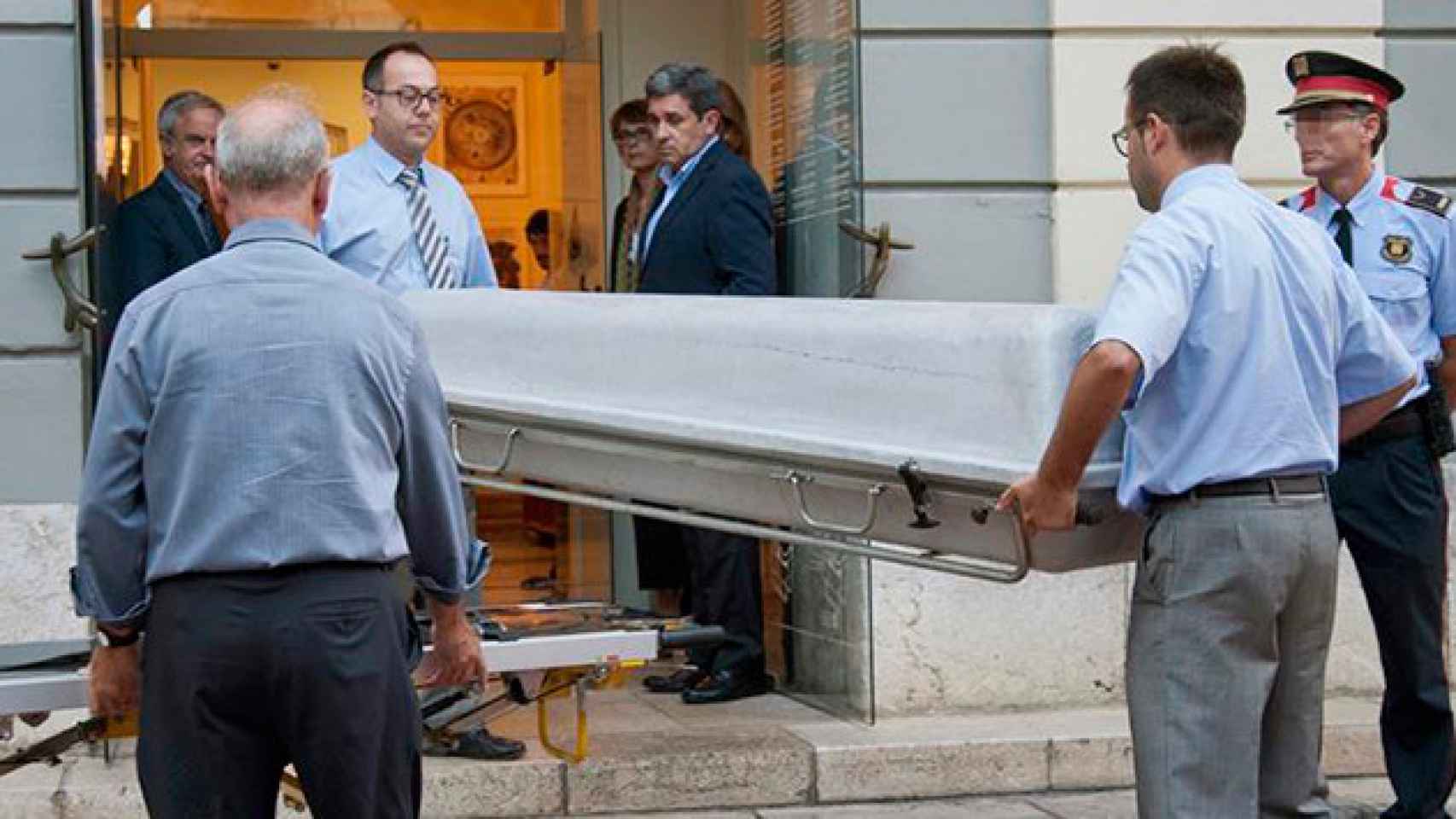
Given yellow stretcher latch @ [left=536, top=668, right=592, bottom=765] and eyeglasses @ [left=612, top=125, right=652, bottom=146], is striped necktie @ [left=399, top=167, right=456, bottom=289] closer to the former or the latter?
eyeglasses @ [left=612, top=125, right=652, bottom=146]

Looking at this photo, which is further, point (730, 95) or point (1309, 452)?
point (730, 95)

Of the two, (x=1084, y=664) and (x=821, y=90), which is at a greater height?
(x=821, y=90)

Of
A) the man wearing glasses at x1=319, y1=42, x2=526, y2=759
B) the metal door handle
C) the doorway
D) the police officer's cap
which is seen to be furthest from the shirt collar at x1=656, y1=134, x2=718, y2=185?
the police officer's cap

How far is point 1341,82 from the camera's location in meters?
7.07

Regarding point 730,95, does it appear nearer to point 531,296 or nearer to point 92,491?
point 531,296

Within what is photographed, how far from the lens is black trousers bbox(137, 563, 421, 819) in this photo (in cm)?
424

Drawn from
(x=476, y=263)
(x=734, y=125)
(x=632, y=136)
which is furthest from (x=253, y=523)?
(x=632, y=136)

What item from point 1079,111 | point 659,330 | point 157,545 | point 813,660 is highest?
point 1079,111

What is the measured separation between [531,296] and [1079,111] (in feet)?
10.7

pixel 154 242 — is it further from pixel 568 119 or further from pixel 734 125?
pixel 568 119

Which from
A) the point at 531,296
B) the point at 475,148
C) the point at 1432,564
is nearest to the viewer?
the point at 531,296

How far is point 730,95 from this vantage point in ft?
30.1

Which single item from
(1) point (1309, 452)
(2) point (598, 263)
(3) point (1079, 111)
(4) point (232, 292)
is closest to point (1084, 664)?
(3) point (1079, 111)

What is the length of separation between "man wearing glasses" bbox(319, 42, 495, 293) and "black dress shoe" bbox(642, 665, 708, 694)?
1.88 metres
